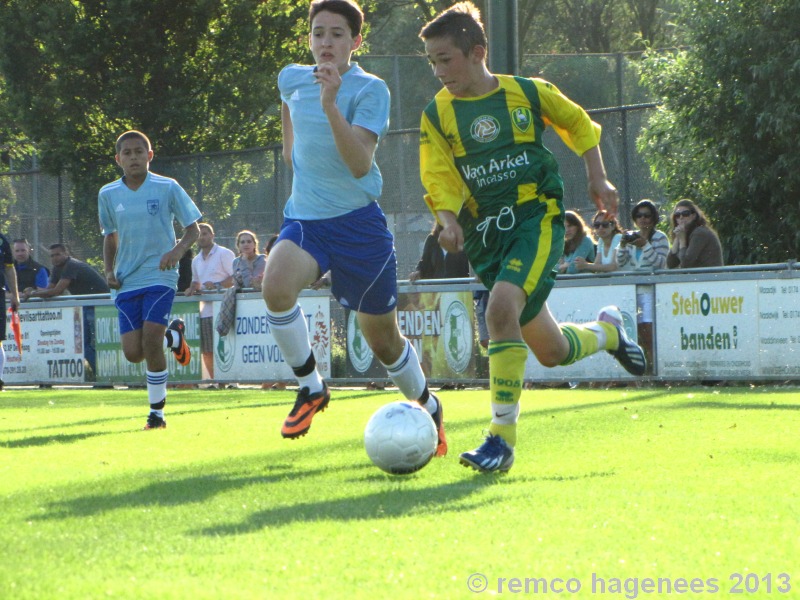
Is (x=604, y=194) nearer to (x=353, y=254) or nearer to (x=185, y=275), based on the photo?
(x=353, y=254)

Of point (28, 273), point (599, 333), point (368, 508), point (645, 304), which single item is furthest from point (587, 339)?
point (28, 273)

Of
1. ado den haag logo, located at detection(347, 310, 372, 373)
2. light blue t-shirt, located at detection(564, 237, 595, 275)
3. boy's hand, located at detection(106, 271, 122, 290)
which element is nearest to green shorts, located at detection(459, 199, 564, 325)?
boy's hand, located at detection(106, 271, 122, 290)

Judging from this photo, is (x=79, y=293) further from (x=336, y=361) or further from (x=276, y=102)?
(x=276, y=102)

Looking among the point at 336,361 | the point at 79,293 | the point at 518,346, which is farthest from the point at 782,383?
the point at 79,293

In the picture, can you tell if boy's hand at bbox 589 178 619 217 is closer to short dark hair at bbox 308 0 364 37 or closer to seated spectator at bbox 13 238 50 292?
short dark hair at bbox 308 0 364 37

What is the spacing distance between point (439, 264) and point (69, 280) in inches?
255

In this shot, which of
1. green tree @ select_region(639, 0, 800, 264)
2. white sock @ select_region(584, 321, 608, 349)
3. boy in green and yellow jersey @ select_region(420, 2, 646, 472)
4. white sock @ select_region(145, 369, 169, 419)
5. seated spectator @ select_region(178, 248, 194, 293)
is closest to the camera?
boy in green and yellow jersey @ select_region(420, 2, 646, 472)

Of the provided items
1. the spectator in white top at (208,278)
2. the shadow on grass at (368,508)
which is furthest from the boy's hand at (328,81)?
the spectator in white top at (208,278)

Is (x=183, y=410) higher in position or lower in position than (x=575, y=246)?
lower

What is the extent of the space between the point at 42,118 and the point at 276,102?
5.62 meters

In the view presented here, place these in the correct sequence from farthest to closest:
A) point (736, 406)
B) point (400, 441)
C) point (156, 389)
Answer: point (736, 406), point (156, 389), point (400, 441)

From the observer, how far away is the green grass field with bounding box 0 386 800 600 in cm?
345

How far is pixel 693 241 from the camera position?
13586 mm

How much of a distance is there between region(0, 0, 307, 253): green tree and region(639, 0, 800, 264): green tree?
35.1 ft
